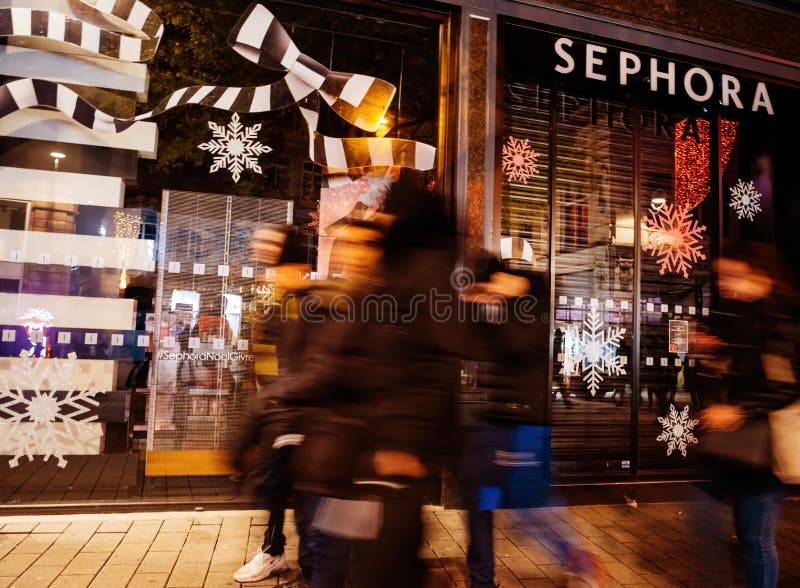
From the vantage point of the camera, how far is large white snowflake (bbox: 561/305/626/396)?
5922 millimetres

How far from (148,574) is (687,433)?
5.29 metres

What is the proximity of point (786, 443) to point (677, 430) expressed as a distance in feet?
11.9

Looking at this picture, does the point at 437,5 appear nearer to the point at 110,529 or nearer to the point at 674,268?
the point at 674,268

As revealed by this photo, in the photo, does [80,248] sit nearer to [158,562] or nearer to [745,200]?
[158,562]

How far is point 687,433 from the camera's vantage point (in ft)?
20.2

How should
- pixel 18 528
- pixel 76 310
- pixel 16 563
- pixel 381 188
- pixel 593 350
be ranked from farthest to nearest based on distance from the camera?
pixel 593 350 < pixel 381 188 < pixel 76 310 < pixel 18 528 < pixel 16 563

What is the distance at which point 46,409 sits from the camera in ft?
15.4

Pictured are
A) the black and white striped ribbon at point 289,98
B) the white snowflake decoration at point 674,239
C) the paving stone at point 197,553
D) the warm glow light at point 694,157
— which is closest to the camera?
the paving stone at point 197,553

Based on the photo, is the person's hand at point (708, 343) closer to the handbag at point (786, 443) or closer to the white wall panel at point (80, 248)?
the handbag at point (786, 443)

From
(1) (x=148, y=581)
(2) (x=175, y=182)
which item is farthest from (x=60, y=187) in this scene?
(1) (x=148, y=581)

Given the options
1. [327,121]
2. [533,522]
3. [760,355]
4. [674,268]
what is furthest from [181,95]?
[674,268]

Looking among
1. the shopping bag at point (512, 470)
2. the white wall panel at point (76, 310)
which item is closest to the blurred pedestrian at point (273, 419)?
the shopping bag at point (512, 470)

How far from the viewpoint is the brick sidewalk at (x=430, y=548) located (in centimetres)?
336

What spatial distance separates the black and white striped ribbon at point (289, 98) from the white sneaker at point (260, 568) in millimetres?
3356
